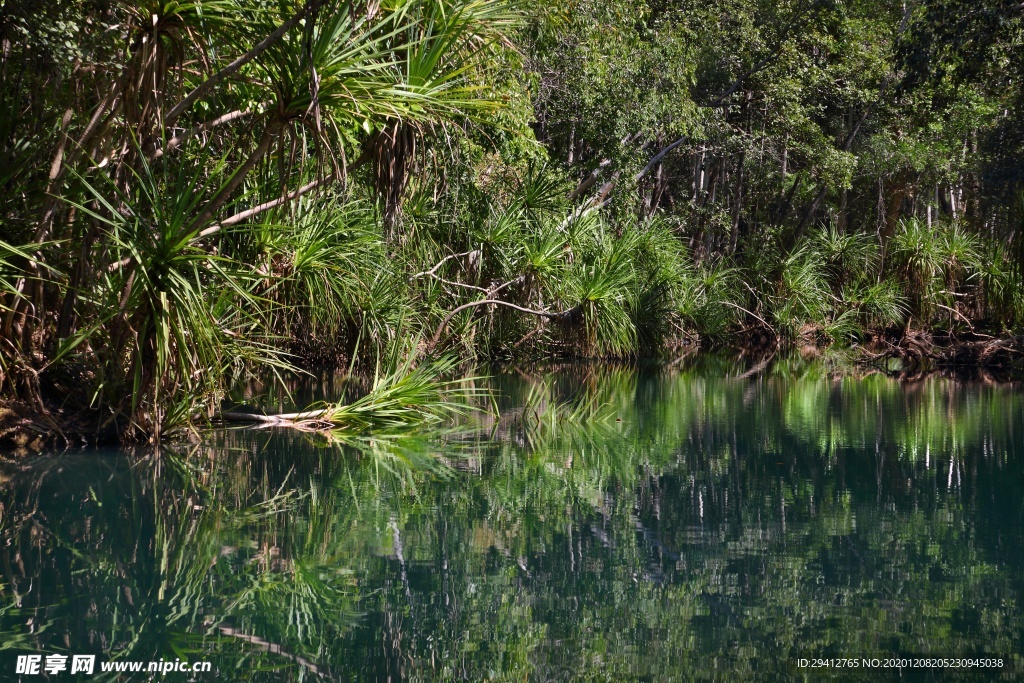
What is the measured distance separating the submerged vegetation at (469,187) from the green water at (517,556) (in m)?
1.12

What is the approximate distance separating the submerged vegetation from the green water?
3.67 ft

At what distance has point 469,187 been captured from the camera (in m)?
13.2

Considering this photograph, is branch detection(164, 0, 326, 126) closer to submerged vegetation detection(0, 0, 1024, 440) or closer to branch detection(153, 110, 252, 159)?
submerged vegetation detection(0, 0, 1024, 440)

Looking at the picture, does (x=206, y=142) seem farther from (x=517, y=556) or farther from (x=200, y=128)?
(x=517, y=556)

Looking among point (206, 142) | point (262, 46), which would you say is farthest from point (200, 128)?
point (262, 46)

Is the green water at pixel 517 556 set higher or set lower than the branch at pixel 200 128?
lower

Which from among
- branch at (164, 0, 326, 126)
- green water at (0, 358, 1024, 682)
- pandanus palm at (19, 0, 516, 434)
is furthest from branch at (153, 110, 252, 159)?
green water at (0, 358, 1024, 682)

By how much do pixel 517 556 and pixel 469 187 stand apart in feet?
30.9

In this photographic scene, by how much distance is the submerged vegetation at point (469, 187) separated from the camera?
247 inches

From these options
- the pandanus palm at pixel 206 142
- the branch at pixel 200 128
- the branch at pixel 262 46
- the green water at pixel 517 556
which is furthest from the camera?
the branch at pixel 200 128

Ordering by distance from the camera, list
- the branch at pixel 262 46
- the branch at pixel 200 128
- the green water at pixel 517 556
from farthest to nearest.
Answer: the branch at pixel 200 128, the branch at pixel 262 46, the green water at pixel 517 556

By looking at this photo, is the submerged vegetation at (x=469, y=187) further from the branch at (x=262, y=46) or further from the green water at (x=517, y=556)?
the green water at (x=517, y=556)

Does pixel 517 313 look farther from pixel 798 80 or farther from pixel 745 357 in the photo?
pixel 798 80

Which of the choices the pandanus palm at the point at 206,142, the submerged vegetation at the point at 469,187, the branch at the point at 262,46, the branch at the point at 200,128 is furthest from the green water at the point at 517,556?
the branch at the point at 262,46
